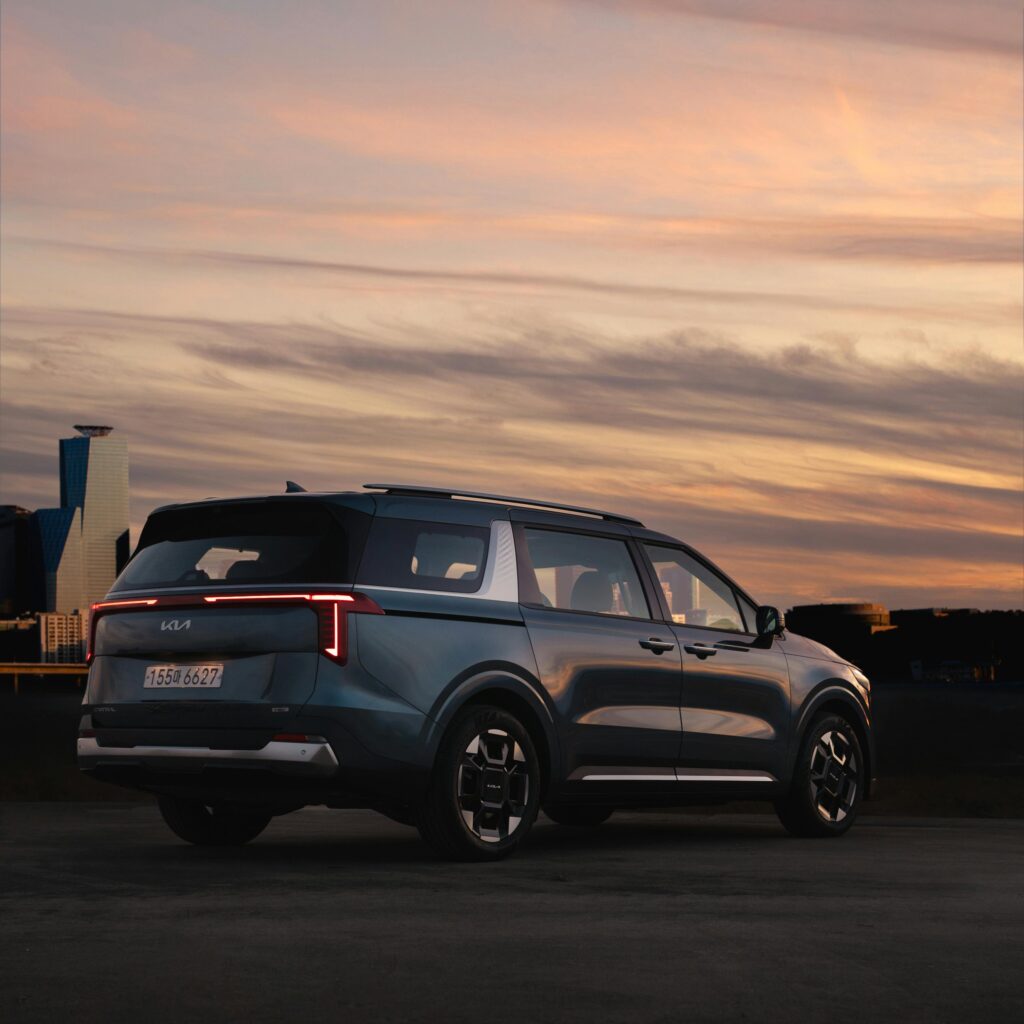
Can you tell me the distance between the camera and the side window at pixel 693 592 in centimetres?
1107

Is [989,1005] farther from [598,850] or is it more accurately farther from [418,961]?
[598,850]

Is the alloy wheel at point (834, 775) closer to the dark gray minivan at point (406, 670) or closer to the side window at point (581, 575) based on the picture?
the dark gray minivan at point (406, 670)

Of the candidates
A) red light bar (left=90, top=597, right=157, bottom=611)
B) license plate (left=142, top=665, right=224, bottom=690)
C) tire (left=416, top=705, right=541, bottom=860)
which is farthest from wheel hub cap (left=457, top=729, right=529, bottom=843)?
red light bar (left=90, top=597, right=157, bottom=611)

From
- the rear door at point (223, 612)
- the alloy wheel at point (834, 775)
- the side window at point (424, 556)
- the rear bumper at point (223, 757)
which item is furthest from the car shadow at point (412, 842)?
the side window at point (424, 556)

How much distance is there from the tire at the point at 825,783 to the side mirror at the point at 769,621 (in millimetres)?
750

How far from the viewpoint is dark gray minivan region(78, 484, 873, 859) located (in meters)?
8.92

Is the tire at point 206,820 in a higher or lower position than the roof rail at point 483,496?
lower

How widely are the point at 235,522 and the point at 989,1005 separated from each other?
5317mm

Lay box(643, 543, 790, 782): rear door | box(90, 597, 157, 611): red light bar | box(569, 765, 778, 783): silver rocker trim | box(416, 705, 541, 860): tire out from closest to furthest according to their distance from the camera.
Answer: box(416, 705, 541, 860): tire → box(90, 597, 157, 611): red light bar → box(569, 765, 778, 783): silver rocker trim → box(643, 543, 790, 782): rear door

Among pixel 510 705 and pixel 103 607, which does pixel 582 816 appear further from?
pixel 103 607

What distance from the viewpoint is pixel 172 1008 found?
5.27m

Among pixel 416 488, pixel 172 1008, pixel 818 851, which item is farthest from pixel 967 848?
pixel 172 1008

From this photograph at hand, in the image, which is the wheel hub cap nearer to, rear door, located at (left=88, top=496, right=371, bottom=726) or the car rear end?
the car rear end

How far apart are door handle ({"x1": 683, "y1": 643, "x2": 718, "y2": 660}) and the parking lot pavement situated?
1.15 meters
